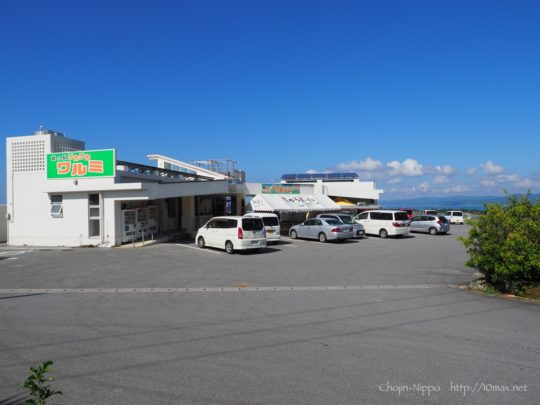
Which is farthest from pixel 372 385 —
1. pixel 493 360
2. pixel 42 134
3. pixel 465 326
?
pixel 42 134

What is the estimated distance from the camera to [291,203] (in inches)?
1268

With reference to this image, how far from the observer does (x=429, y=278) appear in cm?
1260

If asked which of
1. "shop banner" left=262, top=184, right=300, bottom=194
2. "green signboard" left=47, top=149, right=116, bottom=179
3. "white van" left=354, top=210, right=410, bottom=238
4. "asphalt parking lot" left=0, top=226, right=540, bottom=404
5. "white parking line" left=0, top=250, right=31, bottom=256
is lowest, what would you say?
"asphalt parking lot" left=0, top=226, right=540, bottom=404

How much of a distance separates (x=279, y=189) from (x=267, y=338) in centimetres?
2822

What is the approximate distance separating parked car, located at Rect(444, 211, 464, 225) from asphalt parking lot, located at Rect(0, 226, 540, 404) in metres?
A: 36.1

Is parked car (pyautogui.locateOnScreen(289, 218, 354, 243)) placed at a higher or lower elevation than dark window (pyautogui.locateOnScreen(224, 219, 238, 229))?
lower

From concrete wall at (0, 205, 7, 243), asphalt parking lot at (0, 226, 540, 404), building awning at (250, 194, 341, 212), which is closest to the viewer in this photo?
asphalt parking lot at (0, 226, 540, 404)

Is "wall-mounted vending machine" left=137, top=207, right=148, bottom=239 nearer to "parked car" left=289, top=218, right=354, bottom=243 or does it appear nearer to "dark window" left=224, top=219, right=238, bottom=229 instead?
"dark window" left=224, top=219, right=238, bottom=229

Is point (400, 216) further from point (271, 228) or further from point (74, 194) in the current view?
point (74, 194)

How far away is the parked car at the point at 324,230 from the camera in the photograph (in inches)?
951

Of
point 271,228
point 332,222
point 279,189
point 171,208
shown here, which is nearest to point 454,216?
point 279,189

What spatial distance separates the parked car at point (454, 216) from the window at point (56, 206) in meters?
39.4

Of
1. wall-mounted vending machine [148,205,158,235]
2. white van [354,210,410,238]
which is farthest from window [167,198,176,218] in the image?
white van [354,210,410,238]

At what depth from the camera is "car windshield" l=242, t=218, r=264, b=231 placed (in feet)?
61.5
